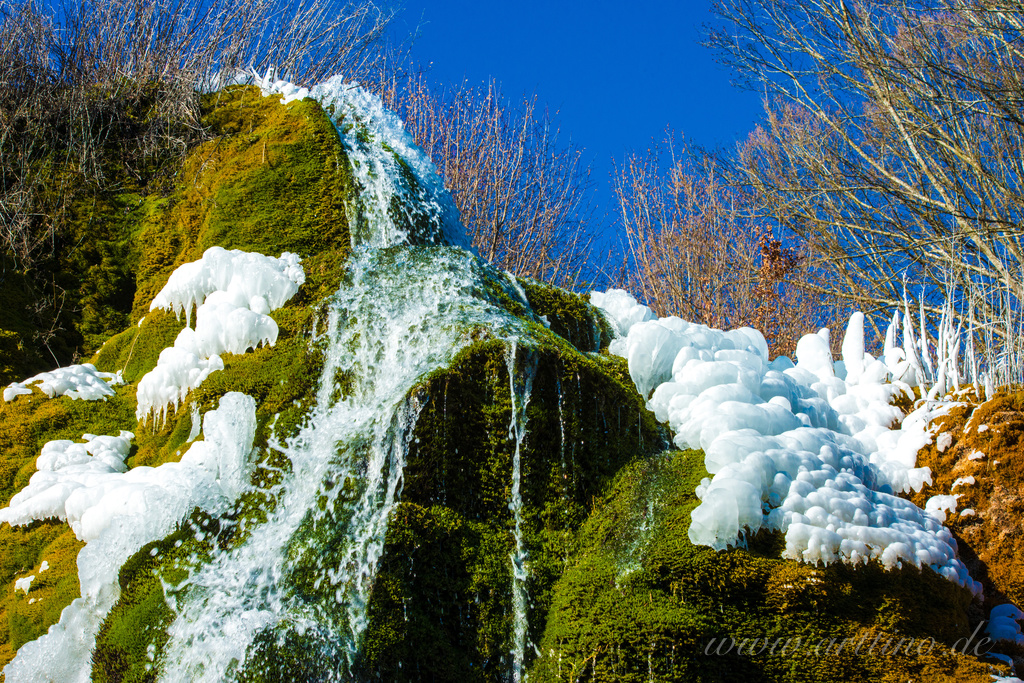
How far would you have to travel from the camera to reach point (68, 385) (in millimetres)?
4438

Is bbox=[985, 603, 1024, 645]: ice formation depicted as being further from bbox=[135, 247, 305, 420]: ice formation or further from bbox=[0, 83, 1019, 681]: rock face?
bbox=[135, 247, 305, 420]: ice formation

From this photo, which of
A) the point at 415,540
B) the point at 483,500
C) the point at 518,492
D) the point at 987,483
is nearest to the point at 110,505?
the point at 415,540

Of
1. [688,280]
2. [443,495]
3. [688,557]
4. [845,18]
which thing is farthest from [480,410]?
[688,280]

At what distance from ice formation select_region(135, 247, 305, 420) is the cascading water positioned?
1488 mm

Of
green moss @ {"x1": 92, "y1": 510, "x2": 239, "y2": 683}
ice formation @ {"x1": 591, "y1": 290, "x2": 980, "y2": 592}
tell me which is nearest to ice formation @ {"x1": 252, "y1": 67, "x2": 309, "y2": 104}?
ice formation @ {"x1": 591, "y1": 290, "x2": 980, "y2": 592}

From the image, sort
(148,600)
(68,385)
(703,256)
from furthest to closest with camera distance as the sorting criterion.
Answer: (703,256)
(68,385)
(148,600)

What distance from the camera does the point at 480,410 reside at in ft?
12.0

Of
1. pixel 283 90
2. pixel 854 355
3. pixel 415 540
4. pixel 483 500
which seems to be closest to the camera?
pixel 415 540

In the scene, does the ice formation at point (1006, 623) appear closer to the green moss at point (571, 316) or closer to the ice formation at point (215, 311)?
the green moss at point (571, 316)

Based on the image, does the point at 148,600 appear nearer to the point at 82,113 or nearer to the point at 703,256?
the point at 82,113

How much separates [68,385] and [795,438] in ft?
14.1

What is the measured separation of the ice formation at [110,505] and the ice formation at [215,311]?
0.43m

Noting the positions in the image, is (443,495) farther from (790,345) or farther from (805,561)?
(790,345)

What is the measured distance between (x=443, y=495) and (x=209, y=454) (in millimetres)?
1178
